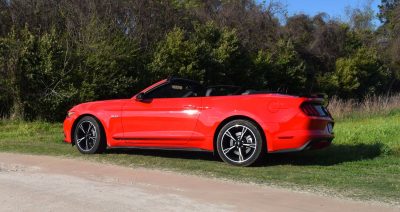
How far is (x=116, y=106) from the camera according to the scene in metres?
9.50

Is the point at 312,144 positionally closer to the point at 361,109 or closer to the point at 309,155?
the point at 309,155

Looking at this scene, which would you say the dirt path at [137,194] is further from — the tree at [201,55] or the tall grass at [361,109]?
the tree at [201,55]

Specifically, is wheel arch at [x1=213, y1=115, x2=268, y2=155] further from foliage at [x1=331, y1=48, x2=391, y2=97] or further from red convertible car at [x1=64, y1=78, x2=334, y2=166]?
foliage at [x1=331, y1=48, x2=391, y2=97]

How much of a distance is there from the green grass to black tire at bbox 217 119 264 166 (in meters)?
0.19

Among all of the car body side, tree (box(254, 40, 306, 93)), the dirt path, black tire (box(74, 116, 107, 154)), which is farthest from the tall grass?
the dirt path

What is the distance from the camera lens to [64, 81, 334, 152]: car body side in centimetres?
801

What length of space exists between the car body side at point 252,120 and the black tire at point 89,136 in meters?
0.36

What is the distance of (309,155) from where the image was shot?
9789mm

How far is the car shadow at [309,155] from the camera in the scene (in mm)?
8992

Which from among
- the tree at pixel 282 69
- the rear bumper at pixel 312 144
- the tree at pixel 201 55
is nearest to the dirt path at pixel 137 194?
the rear bumper at pixel 312 144

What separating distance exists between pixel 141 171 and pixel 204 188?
60.4 inches

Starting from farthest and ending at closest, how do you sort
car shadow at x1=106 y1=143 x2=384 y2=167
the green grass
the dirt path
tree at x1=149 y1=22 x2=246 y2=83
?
tree at x1=149 y1=22 x2=246 y2=83 → car shadow at x1=106 y1=143 x2=384 y2=167 → the green grass → the dirt path

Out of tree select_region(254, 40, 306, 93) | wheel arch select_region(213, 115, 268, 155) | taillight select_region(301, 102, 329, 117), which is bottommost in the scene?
wheel arch select_region(213, 115, 268, 155)

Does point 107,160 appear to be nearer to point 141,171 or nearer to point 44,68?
point 141,171
